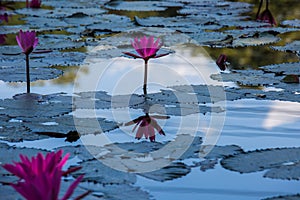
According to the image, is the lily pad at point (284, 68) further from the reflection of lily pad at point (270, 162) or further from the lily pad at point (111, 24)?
the lily pad at point (111, 24)

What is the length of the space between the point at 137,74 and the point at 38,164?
1958 mm

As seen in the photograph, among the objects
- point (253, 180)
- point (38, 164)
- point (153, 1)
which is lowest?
point (253, 180)

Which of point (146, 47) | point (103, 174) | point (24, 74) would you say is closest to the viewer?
point (103, 174)

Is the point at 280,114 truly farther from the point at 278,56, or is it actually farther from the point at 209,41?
the point at 209,41

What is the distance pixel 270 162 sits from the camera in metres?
1.82

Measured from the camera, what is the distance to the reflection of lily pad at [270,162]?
5.69 ft

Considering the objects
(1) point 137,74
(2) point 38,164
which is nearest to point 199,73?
(1) point 137,74

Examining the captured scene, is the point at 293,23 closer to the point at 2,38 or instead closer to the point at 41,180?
the point at 2,38

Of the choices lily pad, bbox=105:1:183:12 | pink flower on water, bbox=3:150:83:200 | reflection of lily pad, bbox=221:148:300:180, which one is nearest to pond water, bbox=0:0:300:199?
reflection of lily pad, bbox=221:148:300:180

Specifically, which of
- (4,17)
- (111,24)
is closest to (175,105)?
(111,24)

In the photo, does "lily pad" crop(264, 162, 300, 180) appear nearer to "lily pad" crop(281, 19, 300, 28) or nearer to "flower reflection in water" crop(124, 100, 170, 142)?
"flower reflection in water" crop(124, 100, 170, 142)

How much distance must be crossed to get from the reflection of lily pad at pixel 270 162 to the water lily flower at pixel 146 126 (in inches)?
13.8

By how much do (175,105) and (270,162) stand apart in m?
0.79

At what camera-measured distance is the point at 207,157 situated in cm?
191
